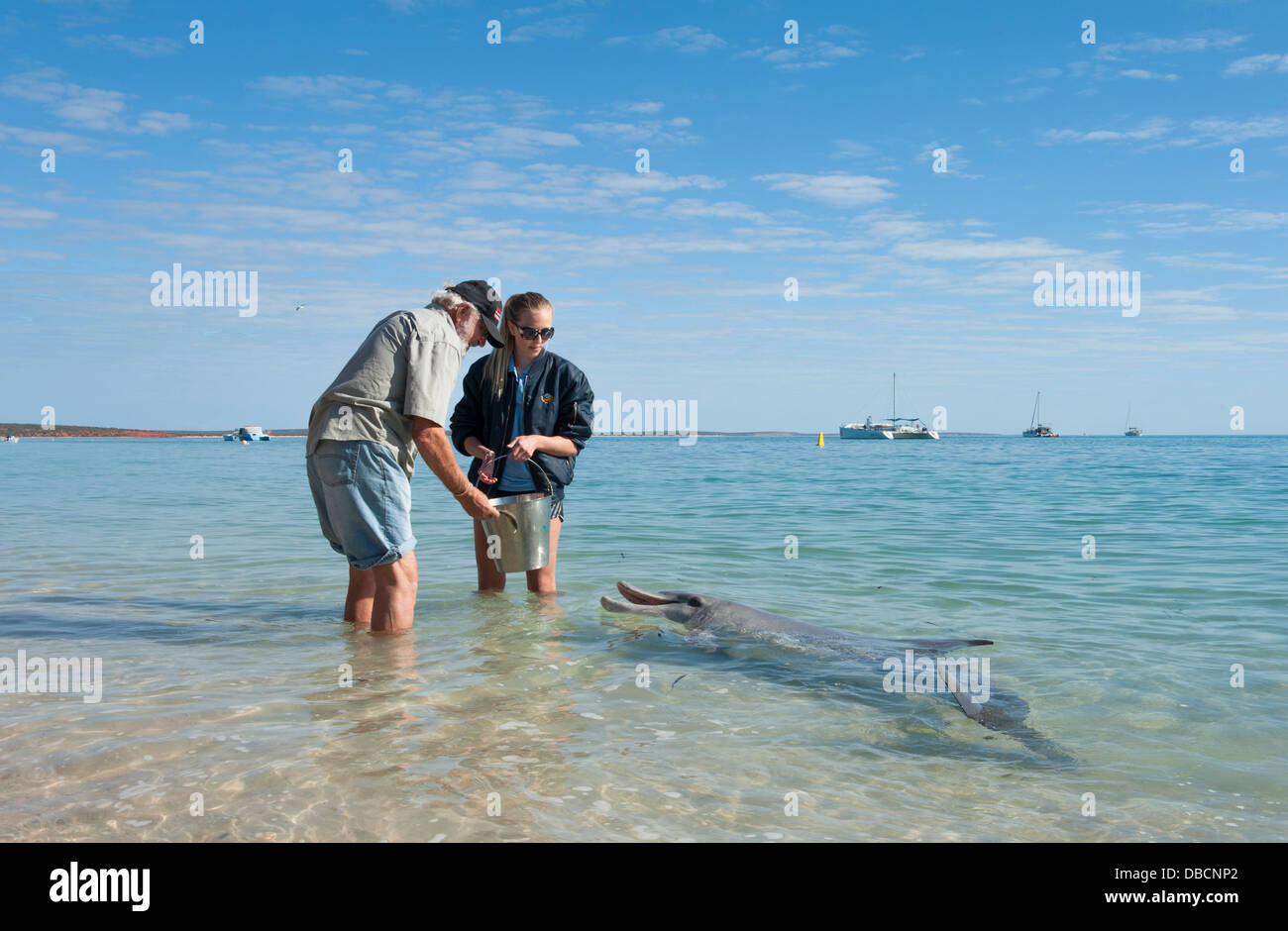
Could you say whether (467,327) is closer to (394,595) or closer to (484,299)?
(484,299)

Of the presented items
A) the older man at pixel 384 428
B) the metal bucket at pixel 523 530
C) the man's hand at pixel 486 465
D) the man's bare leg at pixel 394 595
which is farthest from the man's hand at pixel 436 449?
the man's hand at pixel 486 465

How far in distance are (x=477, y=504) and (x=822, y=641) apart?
2.45 metres

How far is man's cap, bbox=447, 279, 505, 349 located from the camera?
518cm

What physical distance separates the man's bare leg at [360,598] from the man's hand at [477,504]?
1019mm

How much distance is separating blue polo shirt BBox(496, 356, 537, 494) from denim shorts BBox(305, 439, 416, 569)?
1.31 meters

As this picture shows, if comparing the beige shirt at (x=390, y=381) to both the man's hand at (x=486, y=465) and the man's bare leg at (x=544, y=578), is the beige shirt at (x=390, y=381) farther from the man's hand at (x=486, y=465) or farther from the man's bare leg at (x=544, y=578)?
the man's bare leg at (x=544, y=578)

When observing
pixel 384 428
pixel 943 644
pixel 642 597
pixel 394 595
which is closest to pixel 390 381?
pixel 384 428

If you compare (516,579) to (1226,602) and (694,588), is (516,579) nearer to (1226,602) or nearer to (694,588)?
(694,588)

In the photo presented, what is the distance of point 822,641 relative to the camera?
18.7 feet

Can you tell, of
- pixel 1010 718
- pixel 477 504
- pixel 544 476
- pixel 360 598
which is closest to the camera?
pixel 1010 718

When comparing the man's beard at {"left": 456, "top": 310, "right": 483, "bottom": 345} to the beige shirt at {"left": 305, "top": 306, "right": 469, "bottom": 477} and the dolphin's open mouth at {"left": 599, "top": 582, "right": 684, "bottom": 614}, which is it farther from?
the dolphin's open mouth at {"left": 599, "top": 582, "right": 684, "bottom": 614}

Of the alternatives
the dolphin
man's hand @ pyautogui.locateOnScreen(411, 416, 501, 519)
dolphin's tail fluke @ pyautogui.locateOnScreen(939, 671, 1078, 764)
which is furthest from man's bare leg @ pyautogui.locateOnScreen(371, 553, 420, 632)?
dolphin's tail fluke @ pyautogui.locateOnScreen(939, 671, 1078, 764)
